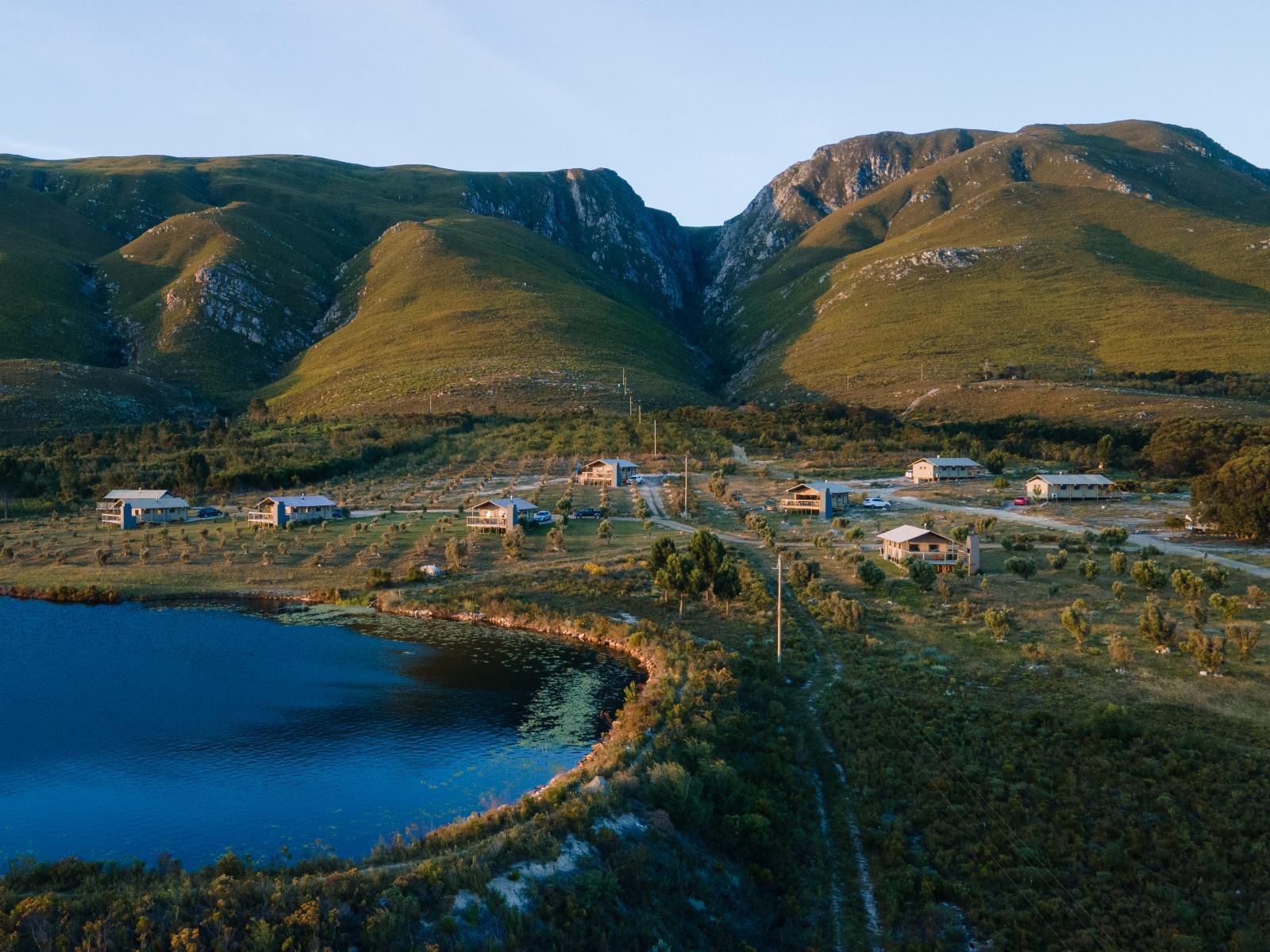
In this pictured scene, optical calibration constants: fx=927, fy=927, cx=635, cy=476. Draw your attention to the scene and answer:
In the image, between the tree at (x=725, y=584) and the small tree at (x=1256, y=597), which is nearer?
the small tree at (x=1256, y=597)

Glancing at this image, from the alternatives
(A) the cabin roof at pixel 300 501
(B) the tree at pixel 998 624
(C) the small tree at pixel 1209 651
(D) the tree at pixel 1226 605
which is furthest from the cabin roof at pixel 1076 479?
(A) the cabin roof at pixel 300 501

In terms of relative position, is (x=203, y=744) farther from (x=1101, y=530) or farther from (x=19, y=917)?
(x=1101, y=530)

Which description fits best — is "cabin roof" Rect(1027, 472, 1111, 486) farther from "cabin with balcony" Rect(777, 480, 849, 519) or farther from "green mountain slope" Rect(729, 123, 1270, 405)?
"green mountain slope" Rect(729, 123, 1270, 405)

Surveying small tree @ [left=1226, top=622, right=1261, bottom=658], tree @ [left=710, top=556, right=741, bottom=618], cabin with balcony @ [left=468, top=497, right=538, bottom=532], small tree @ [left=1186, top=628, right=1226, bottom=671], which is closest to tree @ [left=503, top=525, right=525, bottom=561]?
cabin with balcony @ [left=468, top=497, right=538, bottom=532]

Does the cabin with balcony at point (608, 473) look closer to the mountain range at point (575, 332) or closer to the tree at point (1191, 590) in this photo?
the mountain range at point (575, 332)

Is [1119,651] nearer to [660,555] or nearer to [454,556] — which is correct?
[660,555]

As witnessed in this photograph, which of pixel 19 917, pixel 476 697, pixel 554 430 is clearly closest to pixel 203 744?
pixel 476 697
